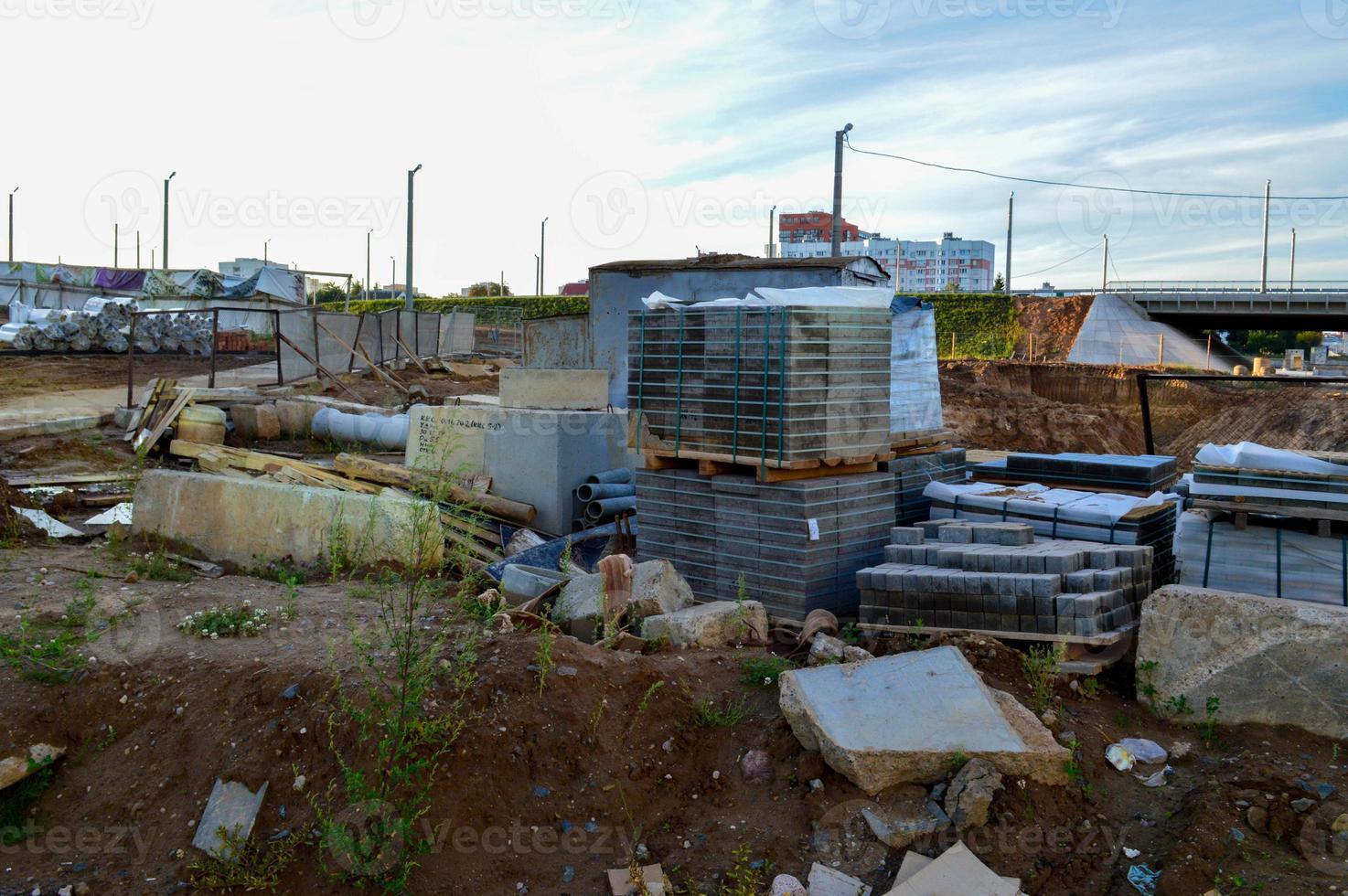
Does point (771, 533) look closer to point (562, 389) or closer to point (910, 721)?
point (910, 721)

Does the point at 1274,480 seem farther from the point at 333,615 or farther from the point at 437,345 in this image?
the point at 437,345

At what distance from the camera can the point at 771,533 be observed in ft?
21.8

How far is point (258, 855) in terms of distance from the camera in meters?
4.14

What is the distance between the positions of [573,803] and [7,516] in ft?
22.2

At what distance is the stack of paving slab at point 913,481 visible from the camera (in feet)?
24.5

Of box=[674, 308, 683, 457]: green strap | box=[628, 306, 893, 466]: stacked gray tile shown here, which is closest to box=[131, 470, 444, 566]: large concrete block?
box=[674, 308, 683, 457]: green strap

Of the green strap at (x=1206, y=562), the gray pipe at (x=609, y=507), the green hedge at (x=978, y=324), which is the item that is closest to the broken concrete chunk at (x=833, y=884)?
the green strap at (x=1206, y=562)

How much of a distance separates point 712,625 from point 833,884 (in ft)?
7.38

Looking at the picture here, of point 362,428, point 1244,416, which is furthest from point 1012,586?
point 1244,416

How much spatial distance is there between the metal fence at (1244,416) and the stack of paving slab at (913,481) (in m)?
13.9

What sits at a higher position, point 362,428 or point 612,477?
point 362,428

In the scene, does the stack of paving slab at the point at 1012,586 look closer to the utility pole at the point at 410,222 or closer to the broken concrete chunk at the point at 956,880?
the broken concrete chunk at the point at 956,880

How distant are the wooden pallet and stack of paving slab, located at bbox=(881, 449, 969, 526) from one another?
0.20 meters

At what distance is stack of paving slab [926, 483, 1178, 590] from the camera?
651 cm
